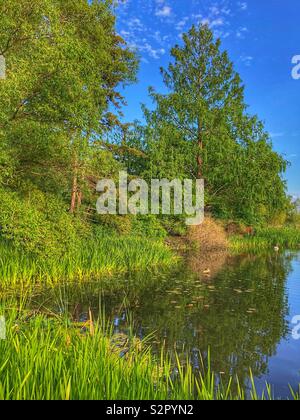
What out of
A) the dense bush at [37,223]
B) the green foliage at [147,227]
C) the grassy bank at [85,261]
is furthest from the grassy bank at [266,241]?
the dense bush at [37,223]

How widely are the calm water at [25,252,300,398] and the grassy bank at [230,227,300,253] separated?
39.7 ft

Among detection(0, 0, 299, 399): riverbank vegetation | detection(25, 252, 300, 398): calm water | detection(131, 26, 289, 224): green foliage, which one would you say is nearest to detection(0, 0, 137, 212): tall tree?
detection(0, 0, 299, 399): riverbank vegetation

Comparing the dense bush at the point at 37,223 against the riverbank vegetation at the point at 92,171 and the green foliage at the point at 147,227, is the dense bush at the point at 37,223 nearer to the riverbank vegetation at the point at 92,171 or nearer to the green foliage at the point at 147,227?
the riverbank vegetation at the point at 92,171

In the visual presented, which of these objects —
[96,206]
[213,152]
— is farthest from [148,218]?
[213,152]

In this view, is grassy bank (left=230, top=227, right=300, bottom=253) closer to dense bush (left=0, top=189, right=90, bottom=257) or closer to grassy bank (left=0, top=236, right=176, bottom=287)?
grassy bank (left=0, top=236, right=176, bottom=287)

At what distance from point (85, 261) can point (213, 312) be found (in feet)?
19.9

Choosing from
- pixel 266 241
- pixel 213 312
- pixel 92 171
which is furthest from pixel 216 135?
pixel 213 312

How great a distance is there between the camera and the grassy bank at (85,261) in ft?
36.7

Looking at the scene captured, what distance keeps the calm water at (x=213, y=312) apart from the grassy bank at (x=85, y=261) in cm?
92

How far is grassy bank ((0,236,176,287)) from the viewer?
1117 centimetres

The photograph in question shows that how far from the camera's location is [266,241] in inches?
1233

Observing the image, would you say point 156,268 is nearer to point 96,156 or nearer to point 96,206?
point 96,206

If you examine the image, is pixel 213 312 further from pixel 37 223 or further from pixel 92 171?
pixel 92 171

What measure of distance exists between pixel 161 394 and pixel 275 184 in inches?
1111
